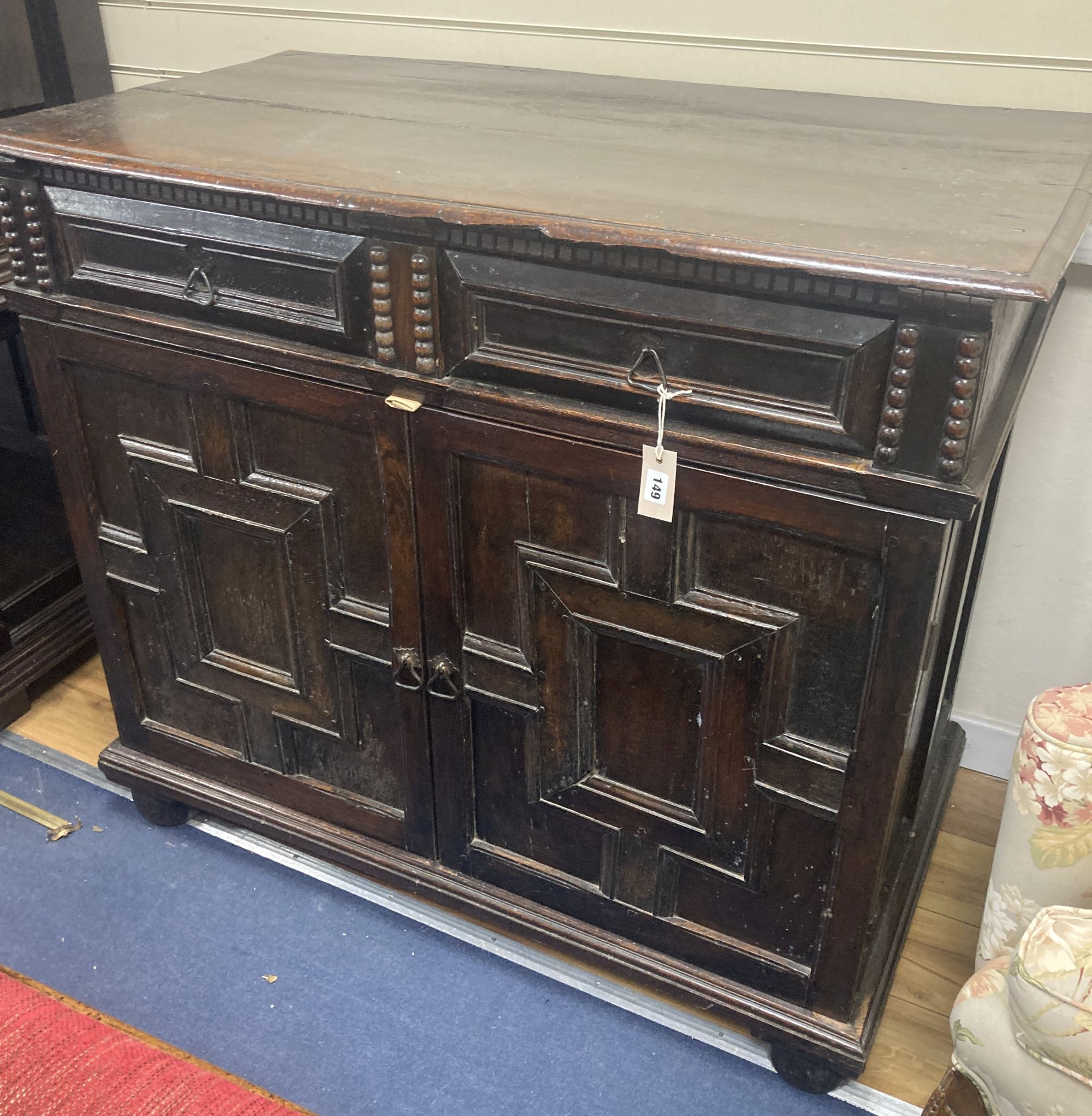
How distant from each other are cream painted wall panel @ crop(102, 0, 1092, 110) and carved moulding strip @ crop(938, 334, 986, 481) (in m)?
0.71

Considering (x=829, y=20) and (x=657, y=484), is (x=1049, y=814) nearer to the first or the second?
(x=657, y=484)

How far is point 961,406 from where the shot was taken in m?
0.92

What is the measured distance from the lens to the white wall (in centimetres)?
140

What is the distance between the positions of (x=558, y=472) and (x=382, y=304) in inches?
10.0

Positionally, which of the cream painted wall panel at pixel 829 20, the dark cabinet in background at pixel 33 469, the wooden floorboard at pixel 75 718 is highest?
the cream painted wall panel at pixel 829 20

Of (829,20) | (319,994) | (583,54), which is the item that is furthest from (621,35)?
(319,994)

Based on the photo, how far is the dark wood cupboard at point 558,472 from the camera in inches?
39.2

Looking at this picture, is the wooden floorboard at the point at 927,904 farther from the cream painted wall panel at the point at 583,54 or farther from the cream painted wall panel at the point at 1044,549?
the cream painted wall panel at the point at 583,54

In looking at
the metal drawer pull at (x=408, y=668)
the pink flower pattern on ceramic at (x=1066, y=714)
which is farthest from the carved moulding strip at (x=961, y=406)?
the metal drawer pull at (x=408, y=668)

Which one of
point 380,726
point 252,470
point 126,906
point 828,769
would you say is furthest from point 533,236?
point 126,906

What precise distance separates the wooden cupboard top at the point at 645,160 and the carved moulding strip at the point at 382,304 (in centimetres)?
6

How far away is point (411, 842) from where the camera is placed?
1565 millimetres

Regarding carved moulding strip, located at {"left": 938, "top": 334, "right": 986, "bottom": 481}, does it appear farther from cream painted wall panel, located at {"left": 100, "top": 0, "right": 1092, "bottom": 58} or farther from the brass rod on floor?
→ the brass rod on floor

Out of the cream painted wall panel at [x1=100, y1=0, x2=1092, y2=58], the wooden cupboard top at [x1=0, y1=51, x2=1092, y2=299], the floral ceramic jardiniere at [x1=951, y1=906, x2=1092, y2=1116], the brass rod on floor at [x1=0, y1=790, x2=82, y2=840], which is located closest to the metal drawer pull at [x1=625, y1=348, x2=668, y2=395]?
the wooden cupboard top at [x1=0, y1=51, x2=1092, y2=299]
